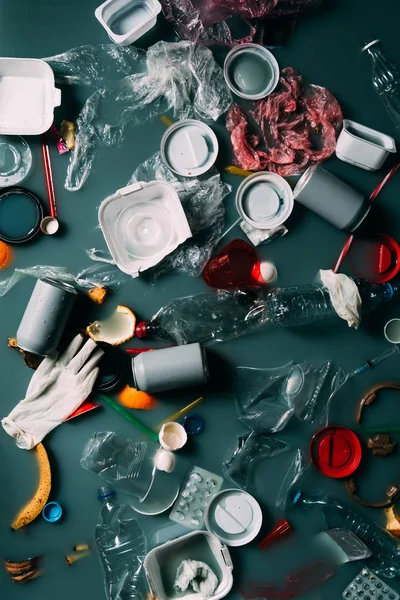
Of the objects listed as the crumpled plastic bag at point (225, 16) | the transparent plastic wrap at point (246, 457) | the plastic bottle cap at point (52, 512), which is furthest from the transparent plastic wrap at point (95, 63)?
the plastic bottle cap at point (52, 512)

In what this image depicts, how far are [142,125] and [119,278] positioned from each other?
Result: 560mm

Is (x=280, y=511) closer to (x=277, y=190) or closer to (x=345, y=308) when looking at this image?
(x=345, y=308)

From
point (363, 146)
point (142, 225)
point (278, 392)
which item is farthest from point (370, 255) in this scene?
point (142, 225)

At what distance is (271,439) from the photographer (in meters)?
2.40

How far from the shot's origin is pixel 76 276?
236cm

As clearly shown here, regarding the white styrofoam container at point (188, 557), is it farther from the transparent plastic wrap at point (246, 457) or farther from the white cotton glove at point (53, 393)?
the white cotton glove at point (53, 393)

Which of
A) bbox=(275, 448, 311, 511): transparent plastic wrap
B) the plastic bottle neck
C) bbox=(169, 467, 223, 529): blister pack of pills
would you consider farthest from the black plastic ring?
the plastic bottle neck

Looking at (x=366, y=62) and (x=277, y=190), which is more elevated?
(x=366, y=62)

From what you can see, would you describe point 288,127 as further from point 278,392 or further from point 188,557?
point 188,557

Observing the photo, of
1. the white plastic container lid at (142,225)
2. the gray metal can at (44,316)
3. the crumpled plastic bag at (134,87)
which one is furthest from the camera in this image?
the crumpled plastic bag at (134,87)

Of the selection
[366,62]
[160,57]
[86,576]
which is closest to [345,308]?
[366,62]

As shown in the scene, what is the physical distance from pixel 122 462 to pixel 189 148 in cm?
113

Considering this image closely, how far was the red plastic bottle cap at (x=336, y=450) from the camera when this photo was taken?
7.82ft

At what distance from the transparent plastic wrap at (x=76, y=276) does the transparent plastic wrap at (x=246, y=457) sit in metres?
0.72
